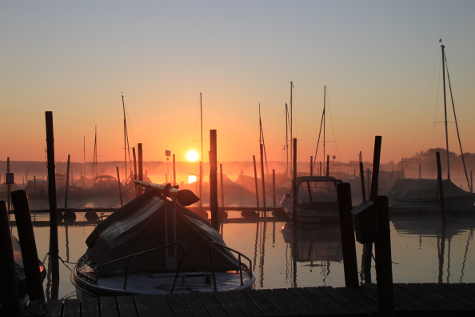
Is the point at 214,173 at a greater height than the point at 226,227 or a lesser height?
greater

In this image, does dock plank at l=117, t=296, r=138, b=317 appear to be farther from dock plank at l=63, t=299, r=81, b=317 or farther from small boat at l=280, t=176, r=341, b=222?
small boat at l=280, t=176, r=341, b=222

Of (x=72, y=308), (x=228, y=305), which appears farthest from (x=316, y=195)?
(x=72, y=308)

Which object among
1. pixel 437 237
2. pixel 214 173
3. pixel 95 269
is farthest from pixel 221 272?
pixel 437 237

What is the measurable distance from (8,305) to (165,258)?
4538mm

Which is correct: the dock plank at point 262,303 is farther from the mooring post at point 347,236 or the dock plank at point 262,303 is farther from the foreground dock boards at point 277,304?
the mooring post at point 347,236

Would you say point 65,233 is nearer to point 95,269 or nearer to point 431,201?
point 95,269

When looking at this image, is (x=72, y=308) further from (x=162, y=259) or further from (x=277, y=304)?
(x=162, y=259)

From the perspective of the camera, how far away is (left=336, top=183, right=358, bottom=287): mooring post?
8.18m

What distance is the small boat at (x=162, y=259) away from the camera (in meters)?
9.99

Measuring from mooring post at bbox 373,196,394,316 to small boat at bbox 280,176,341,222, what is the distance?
64.5ft

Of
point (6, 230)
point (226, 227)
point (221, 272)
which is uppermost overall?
point (6, 230)

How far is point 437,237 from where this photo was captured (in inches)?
915

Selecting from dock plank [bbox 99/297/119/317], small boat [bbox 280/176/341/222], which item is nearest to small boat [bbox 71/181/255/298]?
dock plank [bbox 99/297/119/317]

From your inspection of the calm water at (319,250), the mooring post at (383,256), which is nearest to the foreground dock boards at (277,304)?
the mooring post at (383,256)
